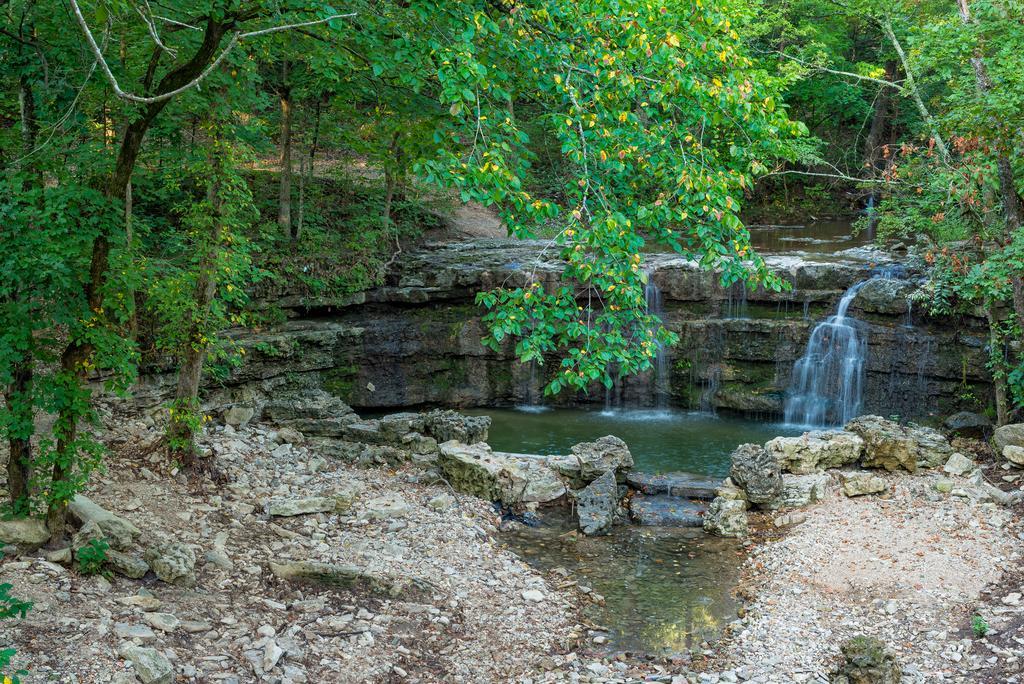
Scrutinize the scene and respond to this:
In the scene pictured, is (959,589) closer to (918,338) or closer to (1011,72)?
(1011,72)

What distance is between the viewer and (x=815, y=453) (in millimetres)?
10664

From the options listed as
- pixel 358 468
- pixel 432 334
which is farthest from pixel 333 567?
pixel 432 334

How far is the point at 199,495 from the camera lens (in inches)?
332

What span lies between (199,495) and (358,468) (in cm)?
237

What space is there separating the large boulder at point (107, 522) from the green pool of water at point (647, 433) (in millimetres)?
7119

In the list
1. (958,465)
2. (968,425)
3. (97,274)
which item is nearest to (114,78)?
(97,274)

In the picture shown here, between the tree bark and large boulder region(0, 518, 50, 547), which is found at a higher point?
the tree bark

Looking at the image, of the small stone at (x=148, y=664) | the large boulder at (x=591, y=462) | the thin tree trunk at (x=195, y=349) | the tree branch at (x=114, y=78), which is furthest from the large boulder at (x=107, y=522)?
the large boulder at (x=591, y=462)

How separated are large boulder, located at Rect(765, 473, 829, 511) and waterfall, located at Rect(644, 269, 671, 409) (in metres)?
6.02

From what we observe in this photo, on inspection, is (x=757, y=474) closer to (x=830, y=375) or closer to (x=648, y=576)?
(x=648, y=576)

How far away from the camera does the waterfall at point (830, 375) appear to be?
1483 cm

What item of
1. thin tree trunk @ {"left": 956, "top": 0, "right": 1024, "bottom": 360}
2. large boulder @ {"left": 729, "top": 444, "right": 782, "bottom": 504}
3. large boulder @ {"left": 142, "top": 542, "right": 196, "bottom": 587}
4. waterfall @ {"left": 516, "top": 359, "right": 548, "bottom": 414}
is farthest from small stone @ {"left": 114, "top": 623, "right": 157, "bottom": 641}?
thin tree trunk @ {"left": 956, "top": 0, "right": 1024, "bottom": 360}

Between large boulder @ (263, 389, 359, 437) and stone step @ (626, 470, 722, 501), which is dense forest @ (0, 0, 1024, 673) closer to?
large boulder @ (263, 389, 359, 437)

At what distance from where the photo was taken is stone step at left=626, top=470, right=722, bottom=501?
10695mm
